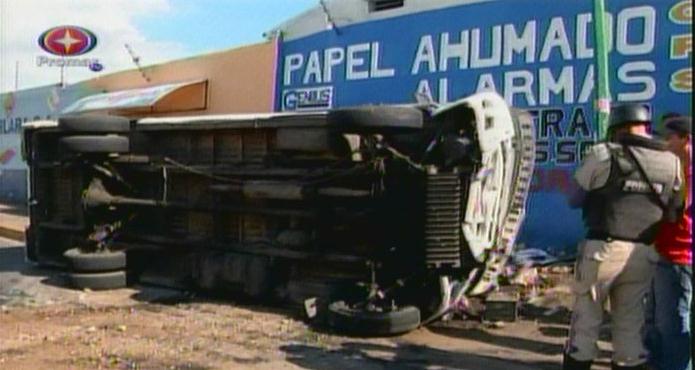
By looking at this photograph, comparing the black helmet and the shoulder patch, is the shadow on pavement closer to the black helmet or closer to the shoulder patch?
the shoulder patch

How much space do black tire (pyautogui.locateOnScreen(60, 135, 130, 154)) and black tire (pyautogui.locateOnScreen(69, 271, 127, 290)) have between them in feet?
4.14

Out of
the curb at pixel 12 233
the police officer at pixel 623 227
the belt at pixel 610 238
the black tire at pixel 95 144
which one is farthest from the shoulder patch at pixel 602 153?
the curb at pixel 12 233

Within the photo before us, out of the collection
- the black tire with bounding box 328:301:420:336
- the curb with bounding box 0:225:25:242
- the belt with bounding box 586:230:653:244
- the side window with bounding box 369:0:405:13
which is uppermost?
the side window with bounding box 369:0:405:13

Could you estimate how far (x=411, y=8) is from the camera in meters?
12.8

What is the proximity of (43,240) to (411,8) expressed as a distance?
234 inches

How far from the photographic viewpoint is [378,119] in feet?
23.1

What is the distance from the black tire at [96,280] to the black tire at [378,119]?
3.36 m

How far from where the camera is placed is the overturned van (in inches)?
278

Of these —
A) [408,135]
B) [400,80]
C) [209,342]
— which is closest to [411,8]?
[400,80]

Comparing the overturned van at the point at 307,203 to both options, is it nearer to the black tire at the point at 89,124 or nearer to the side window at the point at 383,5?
the black tire at the point at 89,124

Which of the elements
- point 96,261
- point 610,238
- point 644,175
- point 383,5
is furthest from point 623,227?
point 383,5

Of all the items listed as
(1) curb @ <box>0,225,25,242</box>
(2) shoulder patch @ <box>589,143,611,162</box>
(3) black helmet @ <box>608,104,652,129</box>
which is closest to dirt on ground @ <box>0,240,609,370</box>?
(2) shoulder patch @ <box>589,143,611,162</box>

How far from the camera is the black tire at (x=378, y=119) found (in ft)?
23.1

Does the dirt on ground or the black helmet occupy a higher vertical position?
the black helmet
